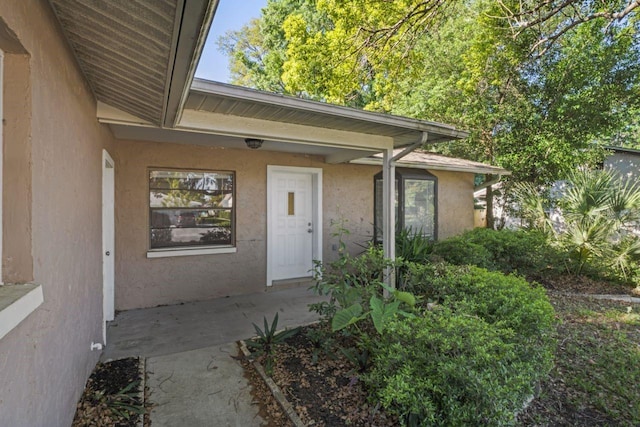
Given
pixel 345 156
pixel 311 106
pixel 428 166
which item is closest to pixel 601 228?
pixel 428 166

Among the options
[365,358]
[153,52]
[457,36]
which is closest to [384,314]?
[365,358]

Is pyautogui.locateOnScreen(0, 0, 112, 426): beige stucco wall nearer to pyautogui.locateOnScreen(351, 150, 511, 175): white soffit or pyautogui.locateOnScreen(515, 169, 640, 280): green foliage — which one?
pyautogui.locateOnScreen(351, 150, 511, 175): white soffit

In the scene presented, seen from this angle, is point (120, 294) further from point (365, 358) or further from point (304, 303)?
point (365, 358)

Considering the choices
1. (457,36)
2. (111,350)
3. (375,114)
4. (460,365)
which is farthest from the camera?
(457,36)

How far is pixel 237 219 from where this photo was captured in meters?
5.65

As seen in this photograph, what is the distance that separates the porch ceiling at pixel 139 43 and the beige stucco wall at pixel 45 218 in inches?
4.7

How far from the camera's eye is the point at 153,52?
1933mm

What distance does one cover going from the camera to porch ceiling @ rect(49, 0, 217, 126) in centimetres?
150

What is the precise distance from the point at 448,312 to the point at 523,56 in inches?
382

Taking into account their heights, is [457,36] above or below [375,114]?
above

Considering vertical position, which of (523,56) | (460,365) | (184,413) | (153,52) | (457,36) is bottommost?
(184,413)

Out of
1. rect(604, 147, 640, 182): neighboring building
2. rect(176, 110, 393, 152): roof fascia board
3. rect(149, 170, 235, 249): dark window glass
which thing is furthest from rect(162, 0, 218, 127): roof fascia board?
rect(604, 147, 640, 182): neighboring building

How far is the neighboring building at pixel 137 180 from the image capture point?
152 cm

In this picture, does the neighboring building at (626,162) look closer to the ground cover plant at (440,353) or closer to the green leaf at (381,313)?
the ground cover plant at (440,353)
